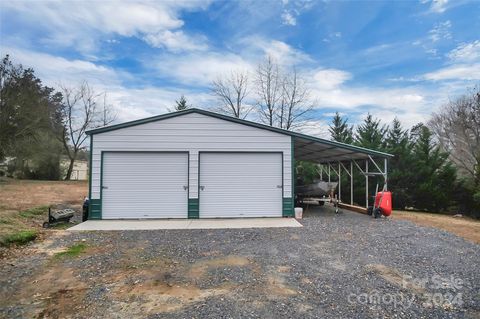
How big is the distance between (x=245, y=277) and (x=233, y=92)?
79.8ft

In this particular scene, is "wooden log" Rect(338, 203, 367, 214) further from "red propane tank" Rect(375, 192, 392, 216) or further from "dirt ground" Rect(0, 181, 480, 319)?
"dirt ground" Rect(0, 181, 480, 319)

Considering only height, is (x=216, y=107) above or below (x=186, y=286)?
above

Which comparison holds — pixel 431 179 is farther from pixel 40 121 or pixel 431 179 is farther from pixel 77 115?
pixel 77 115

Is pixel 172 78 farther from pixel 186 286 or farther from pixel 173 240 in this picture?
pixel 186 286

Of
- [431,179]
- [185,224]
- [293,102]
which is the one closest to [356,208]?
[431,179]

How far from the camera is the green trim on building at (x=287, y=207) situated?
9844 millimetres

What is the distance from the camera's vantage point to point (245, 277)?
4355 mm

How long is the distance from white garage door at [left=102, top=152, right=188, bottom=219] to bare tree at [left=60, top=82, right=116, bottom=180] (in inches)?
963

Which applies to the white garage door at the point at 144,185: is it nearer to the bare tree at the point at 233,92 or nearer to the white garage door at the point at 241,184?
the white garage door at the point at 241,184

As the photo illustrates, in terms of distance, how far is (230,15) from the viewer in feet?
37.3

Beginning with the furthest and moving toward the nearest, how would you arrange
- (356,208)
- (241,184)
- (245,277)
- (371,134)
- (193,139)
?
(371,134) < (356,208) < (241,184) < (193,139) < (245,277)

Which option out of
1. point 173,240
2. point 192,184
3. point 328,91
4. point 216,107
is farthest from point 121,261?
point 216,107

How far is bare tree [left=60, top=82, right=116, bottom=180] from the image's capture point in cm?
3111

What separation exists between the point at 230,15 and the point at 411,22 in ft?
20.7
